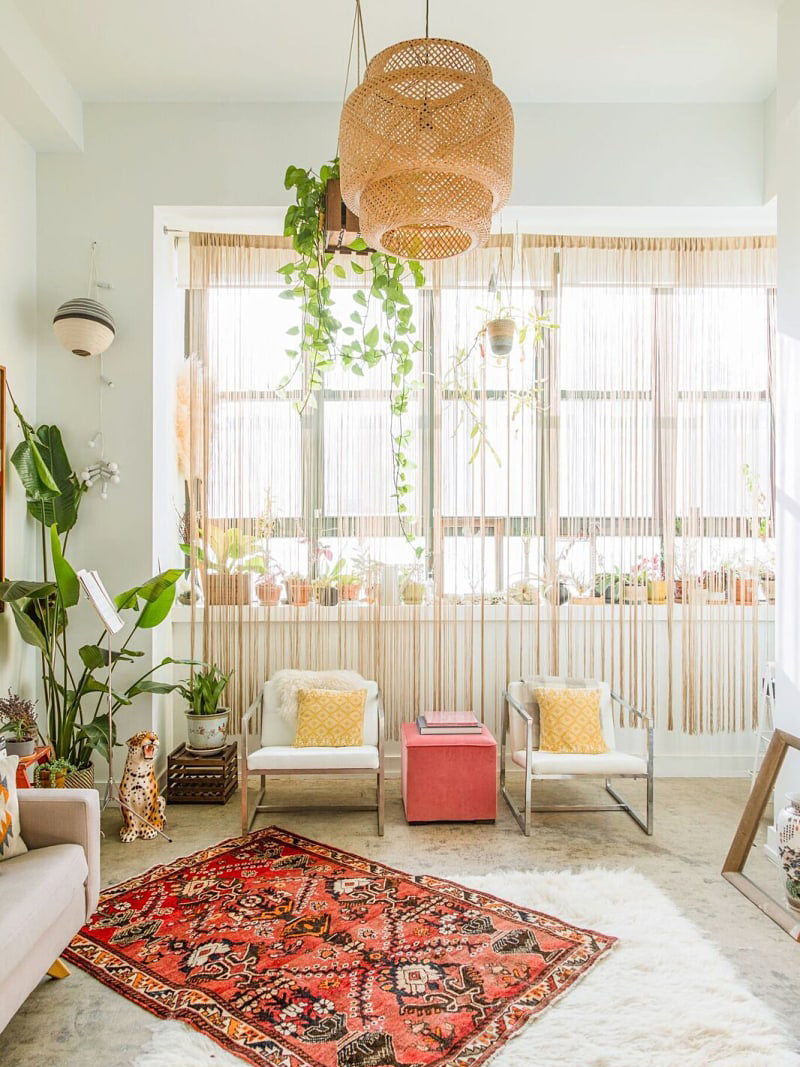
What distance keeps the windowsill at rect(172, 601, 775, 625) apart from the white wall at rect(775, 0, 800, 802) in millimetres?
1295

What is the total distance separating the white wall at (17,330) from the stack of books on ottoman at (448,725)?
2046 mm

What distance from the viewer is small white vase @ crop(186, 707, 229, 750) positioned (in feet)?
14.1

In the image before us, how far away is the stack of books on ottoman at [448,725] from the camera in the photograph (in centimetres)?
406

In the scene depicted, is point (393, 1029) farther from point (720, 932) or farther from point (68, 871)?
point (720, 932)

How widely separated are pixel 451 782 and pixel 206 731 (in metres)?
1.37

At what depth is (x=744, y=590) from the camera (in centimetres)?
482

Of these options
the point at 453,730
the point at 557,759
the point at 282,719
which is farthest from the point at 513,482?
the point at 282,719

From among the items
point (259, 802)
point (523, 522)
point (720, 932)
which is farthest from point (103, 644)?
point (720, 932)

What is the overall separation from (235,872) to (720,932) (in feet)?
6.33

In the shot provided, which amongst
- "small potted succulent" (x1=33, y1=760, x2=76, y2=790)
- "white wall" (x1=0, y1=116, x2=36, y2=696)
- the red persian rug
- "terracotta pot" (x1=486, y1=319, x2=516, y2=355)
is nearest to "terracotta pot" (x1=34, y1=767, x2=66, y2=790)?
"small potted succulent" (x1=33, y1=760, x2=76, y2=790)

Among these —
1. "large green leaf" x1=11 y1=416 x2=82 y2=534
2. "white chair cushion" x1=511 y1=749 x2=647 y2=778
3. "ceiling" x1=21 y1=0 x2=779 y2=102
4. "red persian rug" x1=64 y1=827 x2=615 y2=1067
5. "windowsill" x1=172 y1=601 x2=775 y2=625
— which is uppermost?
"ceiling" x1=21 y1=0 x2=779 y2=102

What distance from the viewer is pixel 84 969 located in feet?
8.62

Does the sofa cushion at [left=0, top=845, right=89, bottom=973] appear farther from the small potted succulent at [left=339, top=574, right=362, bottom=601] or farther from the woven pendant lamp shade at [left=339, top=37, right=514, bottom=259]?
the small potted succulent at [left=339, top=574, right=362, bottom=601]

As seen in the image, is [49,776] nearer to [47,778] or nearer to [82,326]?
[47,778]
